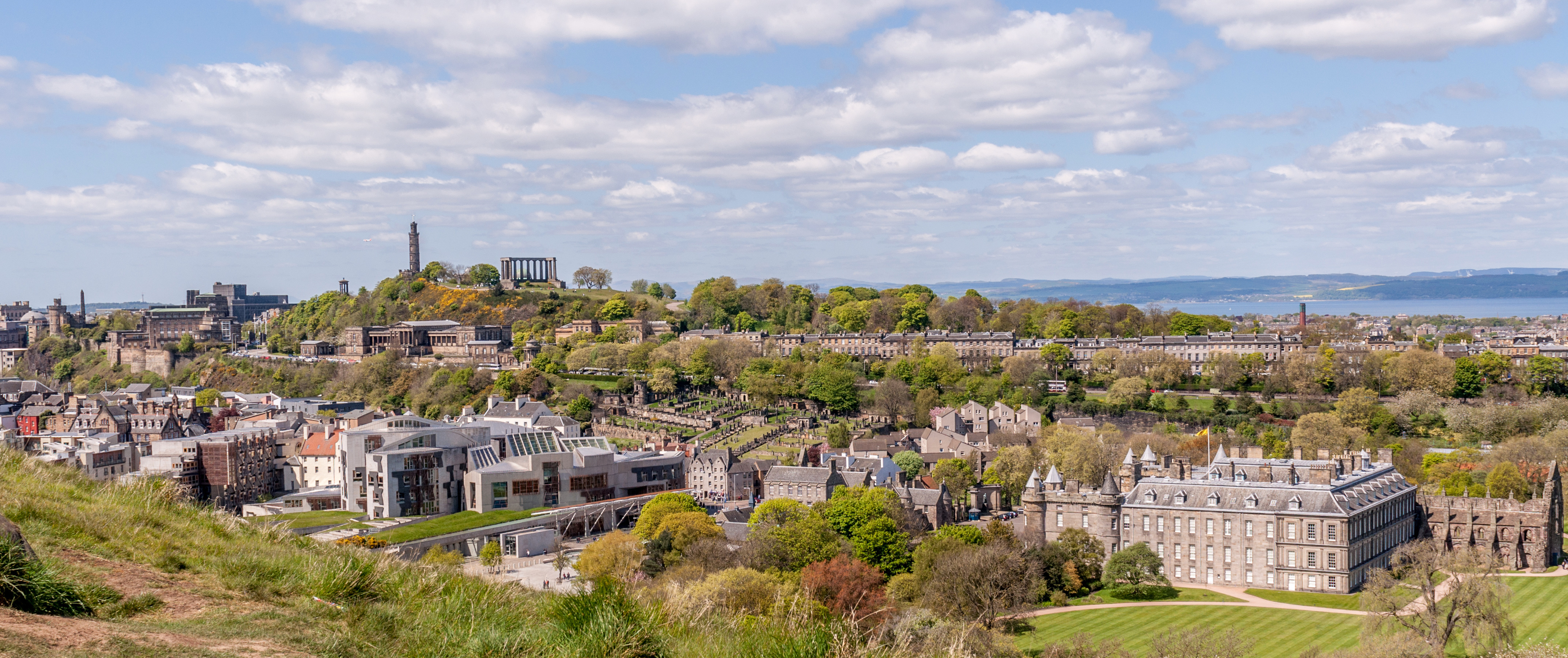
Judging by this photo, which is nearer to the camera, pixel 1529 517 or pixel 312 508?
pixel 1529 517

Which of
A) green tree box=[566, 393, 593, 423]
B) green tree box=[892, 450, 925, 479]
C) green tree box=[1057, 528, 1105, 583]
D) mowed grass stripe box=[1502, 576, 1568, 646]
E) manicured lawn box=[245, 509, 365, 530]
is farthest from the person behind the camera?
green tree box=[566, 393, 593, 423]

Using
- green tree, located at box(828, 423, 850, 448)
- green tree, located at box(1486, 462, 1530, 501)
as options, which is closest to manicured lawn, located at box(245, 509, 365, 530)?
green tree, located at box(828, 423, 850, 448)

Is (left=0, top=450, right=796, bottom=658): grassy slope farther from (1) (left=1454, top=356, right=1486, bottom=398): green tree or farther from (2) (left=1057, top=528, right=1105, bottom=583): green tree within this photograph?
(1) (left=1454, top=356, right=1486, bottom=398): green tree

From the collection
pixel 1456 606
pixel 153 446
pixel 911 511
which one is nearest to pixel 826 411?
pixel 911 511

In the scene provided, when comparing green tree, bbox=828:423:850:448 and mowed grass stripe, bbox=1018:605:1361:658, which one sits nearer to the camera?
mowed grass stripe, bbox=1018:605:1361:658

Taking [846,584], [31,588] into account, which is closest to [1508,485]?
[846,584]

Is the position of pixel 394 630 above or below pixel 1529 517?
above

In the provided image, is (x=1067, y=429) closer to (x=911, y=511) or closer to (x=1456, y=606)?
(x=911, y=511)
